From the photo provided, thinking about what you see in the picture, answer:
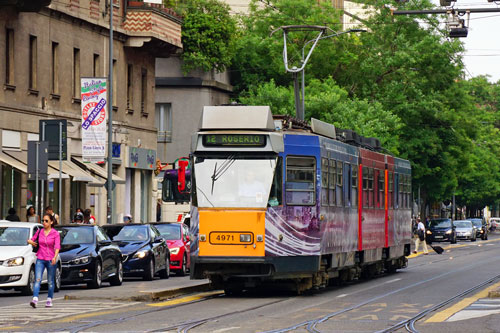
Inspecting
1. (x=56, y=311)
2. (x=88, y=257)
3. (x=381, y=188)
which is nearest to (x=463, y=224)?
(x=381, y=188)

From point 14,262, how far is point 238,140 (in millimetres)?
5326

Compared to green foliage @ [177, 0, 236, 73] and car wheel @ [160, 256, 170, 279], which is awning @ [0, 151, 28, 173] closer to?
car wheel @ [160, 256, 170, 279]

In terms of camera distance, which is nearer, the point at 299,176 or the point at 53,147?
the point at 299,176

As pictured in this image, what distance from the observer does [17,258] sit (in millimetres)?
24516

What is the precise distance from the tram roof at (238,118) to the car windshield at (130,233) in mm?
9517

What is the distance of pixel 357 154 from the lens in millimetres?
27516

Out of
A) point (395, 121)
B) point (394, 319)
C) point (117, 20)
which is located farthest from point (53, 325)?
point (395, 121)

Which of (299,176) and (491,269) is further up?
(299,176)

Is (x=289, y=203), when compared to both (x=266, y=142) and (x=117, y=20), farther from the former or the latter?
(x=117, y=20)

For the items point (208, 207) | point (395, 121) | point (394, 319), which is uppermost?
point (395, 121)

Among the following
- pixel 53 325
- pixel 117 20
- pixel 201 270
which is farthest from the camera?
pixel 117 20

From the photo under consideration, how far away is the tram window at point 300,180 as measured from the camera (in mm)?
23000

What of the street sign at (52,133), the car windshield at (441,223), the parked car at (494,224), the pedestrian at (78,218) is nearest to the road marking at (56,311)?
the street sign at (52,133)

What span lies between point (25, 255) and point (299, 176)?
5.83 m
